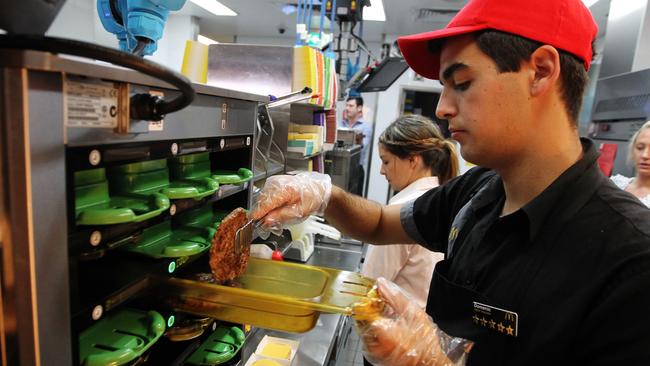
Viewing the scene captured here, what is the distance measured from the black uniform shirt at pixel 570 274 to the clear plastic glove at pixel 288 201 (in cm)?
49

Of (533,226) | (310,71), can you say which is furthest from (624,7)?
(533,226)

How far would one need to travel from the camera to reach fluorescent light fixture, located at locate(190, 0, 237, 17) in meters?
5.07

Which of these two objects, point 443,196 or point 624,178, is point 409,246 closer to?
point 443,196

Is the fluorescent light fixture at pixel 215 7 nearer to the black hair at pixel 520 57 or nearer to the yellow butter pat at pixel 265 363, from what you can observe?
the yellow butter pat at pixel 265 363

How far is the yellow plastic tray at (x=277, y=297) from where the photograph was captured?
71 cm

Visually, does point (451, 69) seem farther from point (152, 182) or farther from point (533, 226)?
point (152, 182)

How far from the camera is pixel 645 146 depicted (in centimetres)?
231

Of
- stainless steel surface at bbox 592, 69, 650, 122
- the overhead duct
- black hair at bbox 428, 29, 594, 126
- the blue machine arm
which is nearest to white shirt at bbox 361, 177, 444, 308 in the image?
black hair at bbox 428, 29, 594, 126

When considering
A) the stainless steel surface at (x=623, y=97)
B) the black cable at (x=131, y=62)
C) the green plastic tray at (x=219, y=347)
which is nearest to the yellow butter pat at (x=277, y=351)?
the green plastic tray at (x=219, y=347)

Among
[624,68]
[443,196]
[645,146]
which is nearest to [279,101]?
[443,196]

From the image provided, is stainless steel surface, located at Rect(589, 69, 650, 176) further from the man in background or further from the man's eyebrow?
the man in background

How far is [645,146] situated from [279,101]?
7.49ft

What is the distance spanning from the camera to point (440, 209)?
3.98 ft

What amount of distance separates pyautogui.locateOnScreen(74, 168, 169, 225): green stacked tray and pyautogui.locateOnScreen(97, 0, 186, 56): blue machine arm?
1.87ft
